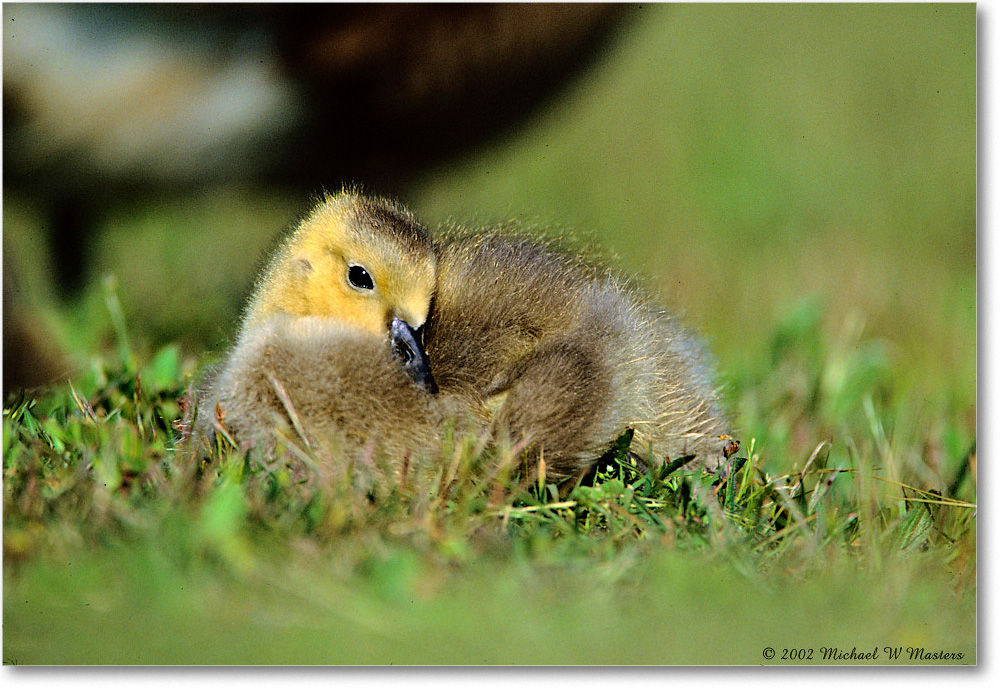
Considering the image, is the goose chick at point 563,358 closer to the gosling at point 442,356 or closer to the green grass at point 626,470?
the gosling at point 442,356

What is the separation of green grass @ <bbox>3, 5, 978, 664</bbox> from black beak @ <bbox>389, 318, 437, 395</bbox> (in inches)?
6.6

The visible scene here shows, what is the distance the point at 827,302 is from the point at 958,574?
57.9 inches

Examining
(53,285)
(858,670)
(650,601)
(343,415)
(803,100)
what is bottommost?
(858,670)

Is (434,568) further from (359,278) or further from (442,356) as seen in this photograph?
(359,278)

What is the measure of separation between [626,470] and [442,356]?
42 cm

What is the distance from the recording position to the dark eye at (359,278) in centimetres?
202

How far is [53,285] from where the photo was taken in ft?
9.53

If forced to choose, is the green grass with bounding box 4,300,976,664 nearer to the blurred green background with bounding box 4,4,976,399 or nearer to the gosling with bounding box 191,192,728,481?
the gosling with bounding box 191,192,728,481

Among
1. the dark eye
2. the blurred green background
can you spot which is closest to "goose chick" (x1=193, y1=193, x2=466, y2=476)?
the dark eye

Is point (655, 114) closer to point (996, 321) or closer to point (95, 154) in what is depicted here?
point (996, 321)

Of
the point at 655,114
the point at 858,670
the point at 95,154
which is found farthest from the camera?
the point at 655,114

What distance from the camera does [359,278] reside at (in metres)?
2.03

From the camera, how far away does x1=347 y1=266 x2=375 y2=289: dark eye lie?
79.4 inches

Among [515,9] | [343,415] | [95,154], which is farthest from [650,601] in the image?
[95,154]
